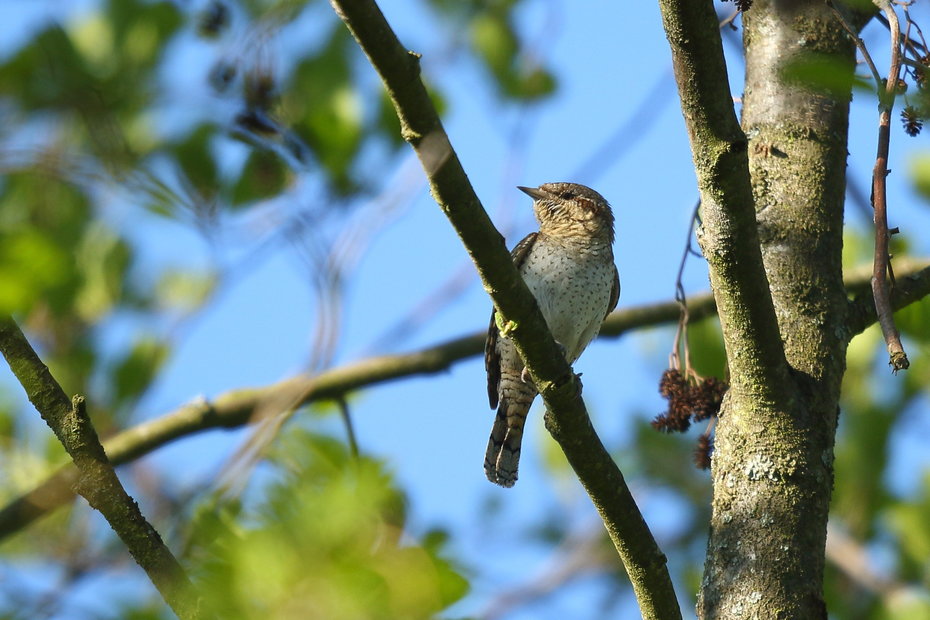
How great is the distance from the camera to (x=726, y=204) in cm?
271

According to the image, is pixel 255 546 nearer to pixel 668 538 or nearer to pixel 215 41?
pixel 215 41

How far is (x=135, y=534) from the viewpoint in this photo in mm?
2234

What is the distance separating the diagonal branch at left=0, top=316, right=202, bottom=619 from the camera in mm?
2213

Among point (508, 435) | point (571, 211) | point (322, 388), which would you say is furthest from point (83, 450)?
point (571, 211)

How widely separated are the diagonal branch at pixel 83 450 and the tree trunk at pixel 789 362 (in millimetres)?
1538

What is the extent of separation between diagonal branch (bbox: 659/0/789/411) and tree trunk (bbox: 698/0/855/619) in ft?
0.20

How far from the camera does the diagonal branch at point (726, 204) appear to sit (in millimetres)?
2498

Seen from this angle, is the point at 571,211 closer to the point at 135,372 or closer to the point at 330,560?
the point at 135,372

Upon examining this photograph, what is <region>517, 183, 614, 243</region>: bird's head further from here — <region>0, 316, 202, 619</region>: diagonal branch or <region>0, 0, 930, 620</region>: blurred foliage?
<region>0, 316, 202, 619</region>: diagonal branch

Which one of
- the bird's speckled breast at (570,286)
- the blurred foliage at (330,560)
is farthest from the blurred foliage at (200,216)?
the bird's speckled breast at (570,286)

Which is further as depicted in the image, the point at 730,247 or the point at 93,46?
the point at 730,247

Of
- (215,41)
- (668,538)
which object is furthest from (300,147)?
(668,538)

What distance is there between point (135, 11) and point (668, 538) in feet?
19.4

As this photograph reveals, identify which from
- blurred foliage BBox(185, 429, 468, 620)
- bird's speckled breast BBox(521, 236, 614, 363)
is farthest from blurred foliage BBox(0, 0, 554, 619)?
bird's speckled breast BBox(521, 236, 614, 363)
